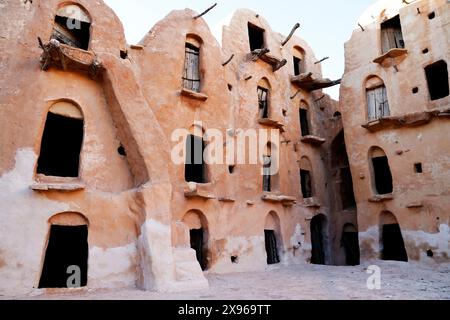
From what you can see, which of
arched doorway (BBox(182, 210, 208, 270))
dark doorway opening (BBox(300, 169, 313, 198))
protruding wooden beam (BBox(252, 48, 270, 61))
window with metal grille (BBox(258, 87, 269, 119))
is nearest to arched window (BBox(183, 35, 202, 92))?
protruding wooden beam (BBox(252, 48, 270, 61))

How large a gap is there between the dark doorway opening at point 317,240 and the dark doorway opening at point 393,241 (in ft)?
12.6

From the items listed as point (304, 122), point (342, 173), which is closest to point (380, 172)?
point (342, 173)

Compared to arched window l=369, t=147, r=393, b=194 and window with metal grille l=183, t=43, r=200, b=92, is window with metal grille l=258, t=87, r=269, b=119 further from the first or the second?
arched window l=369, t=147, r=393, b=194

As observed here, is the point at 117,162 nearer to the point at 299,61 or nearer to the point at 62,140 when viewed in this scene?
the point at 62,140

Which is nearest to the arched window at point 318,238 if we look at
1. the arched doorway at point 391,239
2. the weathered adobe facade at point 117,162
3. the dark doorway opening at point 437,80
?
the weathered adobe facade at point 117,162

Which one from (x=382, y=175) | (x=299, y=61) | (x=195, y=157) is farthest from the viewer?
(x=299, y=61)

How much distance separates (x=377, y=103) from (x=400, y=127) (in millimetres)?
2198

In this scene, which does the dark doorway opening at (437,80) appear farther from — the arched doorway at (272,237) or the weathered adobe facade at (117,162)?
the arched doorway at (272,237)

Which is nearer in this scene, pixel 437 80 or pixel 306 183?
pixel 437 80

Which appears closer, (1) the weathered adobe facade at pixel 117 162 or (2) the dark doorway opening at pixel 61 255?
(1) the weathered adobe facade at pixel 117 162

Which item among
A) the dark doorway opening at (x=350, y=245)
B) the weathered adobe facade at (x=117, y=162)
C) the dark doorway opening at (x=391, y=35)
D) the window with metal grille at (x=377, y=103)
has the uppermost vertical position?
the dark doorway opening at (x=391, y=35)

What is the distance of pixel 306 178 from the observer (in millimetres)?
19547

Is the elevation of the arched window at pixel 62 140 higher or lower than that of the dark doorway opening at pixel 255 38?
lower

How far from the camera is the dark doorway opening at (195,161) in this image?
13410 mm
